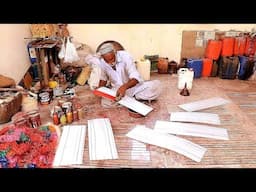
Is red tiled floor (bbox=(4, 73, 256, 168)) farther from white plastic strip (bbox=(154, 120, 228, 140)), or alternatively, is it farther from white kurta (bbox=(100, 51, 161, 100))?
white kurta (bbox=(100, 51, 161, 100))

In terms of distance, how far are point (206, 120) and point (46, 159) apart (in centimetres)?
142

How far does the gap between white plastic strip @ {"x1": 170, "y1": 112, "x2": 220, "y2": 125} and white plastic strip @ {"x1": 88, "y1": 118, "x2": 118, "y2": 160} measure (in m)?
0.63

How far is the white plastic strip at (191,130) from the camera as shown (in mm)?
2008

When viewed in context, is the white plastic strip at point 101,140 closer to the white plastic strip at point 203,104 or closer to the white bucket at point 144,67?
the white plastic strip at point 203,104

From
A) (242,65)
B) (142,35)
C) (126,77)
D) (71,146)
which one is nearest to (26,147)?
(71,146)

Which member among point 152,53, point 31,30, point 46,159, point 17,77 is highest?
point 31,30

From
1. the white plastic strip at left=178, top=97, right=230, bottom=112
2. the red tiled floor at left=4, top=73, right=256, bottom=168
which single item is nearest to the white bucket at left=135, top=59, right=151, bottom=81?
the red tiled floor at left=4, top=73, right=256, bottom=168

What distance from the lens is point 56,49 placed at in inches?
129

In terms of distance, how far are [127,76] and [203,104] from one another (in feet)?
2.86

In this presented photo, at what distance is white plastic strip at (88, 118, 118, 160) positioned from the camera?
1.78 m

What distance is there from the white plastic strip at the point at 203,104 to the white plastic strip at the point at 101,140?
2.80 ft

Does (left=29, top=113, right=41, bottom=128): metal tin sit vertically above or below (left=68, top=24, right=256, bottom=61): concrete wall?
below

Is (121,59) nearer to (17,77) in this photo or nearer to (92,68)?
(92,68)
